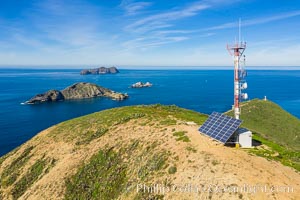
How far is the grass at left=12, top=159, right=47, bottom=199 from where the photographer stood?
137 feet

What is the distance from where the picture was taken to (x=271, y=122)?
95.4m

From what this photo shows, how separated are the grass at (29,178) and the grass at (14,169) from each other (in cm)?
225

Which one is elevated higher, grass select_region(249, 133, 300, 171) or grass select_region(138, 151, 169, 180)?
grass select_region(249, 133, 300, 171)

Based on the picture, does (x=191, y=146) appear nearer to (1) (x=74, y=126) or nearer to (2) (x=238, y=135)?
(2) (x=238, y=135)

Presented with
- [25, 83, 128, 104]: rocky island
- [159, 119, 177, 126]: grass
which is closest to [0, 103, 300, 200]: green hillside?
[159, 119, 177, 126]: grass

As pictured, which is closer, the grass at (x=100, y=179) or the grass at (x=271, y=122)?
the grass at (x=100, y=179)

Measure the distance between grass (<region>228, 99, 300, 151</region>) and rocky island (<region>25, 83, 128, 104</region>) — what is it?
304 feet

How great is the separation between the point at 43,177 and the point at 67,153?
18.6 feet

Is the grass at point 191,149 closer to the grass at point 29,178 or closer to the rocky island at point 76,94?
the grass at point 29,178

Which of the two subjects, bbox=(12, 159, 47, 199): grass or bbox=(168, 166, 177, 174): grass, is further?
bbox=(12, 159, 47, 199): grass

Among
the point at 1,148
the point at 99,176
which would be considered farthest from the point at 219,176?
the point at 1,148

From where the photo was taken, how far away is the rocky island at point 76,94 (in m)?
165

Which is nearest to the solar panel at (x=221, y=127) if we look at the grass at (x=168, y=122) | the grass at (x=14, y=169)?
the grass at (x=168, y=122)

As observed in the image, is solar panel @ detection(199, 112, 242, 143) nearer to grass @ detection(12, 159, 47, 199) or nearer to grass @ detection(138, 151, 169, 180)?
grass @ detection(138, 151, 169, 180)
